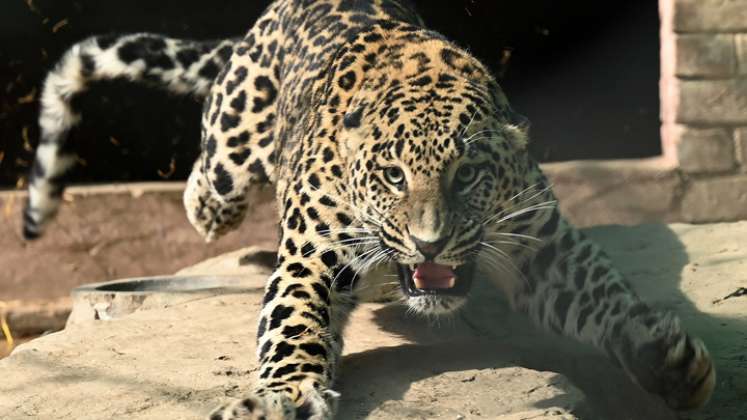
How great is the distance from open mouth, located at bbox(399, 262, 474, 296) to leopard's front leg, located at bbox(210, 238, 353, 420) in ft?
0.97

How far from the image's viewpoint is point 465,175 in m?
4.64

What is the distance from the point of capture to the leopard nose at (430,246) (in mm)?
4434

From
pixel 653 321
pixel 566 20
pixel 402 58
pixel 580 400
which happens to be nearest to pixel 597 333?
pixel 653 321

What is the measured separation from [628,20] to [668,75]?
2546 millimetres

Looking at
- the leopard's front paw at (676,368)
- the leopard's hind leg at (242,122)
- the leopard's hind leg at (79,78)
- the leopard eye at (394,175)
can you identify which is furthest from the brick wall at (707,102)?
the leopard eye at (394,175)

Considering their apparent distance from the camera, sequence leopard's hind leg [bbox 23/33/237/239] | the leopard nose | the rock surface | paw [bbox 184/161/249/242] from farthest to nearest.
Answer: paw [bbox 184/161/249/242] → leopard's hind leg [bbox 23/33/237/239] → the leopard nose → the rock surface

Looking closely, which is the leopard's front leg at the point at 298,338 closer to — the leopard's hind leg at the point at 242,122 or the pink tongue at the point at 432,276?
the pink tongue at the point at 432,276

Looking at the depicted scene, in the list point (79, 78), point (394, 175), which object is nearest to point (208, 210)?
point (79, 78)

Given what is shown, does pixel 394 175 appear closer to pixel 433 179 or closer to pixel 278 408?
pixel 433 179

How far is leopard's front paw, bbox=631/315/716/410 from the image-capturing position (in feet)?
14.9

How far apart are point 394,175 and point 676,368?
Answer: 1.33 meters

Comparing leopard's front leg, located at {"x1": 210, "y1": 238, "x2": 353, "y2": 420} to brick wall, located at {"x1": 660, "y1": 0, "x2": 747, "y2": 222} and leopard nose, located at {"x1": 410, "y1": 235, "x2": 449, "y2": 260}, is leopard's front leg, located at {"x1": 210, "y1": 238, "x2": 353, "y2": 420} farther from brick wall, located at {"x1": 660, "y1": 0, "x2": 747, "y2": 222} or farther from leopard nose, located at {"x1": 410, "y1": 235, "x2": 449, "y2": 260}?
brick wall, located at {"x1": 660, "y1": 0, "x2": 747, "y2": 222}

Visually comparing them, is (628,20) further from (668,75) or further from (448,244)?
(448,244)

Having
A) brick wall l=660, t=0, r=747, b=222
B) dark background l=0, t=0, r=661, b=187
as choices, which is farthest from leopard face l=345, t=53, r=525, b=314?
dark background l=0, t=0, r=661, b=187
